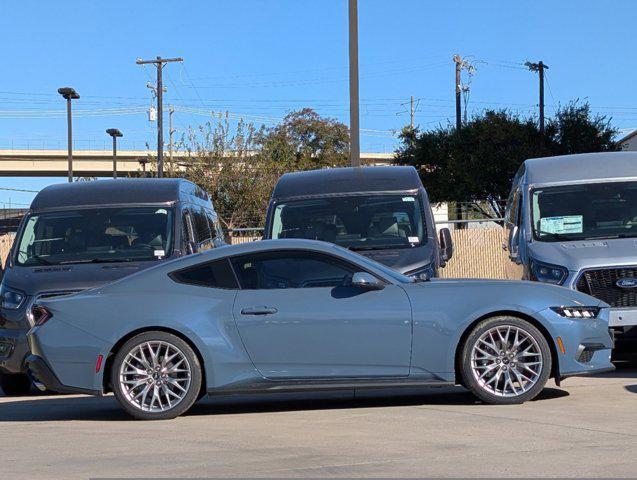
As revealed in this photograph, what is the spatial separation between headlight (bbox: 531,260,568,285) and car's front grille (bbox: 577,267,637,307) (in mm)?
222

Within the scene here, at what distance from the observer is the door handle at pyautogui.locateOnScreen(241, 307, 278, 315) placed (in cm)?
898

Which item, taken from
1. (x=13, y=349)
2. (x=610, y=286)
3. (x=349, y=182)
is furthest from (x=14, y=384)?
(x=610, y=286)

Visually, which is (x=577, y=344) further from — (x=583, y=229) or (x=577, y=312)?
(x=583, y=229)

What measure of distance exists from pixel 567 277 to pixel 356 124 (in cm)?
793

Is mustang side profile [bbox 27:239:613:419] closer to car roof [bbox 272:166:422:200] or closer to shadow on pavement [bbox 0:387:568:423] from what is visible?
shadow on pavement [bbox 0:387:568:423]

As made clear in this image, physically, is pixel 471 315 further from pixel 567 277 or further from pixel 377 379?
pixel 567 277

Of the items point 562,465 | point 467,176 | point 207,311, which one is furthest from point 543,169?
point 467,176

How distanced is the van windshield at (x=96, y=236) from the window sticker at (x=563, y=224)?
4353 mm

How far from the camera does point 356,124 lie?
18875 millimetres

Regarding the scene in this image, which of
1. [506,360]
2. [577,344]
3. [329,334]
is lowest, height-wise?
[506,360]

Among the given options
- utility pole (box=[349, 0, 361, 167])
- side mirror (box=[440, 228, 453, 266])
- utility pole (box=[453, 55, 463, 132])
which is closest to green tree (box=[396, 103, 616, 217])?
utility pole (box=[453, 55, 463, 132])

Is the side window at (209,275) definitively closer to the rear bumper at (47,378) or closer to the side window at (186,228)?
the rear bumper at (47,378)

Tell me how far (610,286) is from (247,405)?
4056 millimetres

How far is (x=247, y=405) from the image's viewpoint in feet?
33.2
